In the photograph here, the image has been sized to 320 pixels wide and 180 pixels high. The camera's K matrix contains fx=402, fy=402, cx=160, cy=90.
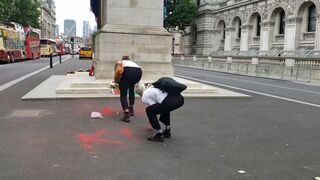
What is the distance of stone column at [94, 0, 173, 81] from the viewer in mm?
14805

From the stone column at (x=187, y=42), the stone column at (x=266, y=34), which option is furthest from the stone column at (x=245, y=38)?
the stone column at (x=187, y=42)

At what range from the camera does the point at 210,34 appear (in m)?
69.4

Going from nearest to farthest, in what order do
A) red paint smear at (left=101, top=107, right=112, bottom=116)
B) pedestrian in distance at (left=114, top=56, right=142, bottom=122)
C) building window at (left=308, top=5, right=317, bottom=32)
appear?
pedestrian in distance at (left=114, top=56, right=142, bottom=122) → red paint smear at (left=101, top=107, right=112, bottom=116) → building window at (left=308, top=5, right=317, bottom=32)

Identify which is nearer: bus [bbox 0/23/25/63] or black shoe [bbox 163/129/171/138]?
black shoe [bbox 163/129/171/138]

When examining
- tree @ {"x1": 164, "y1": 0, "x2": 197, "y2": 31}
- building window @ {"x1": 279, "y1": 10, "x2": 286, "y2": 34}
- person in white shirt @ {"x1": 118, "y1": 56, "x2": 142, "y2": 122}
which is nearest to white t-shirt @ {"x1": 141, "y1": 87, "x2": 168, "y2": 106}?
person in white shirt @ {"x1": 118, "y1": 56, "x2": 142, "y2": 122}

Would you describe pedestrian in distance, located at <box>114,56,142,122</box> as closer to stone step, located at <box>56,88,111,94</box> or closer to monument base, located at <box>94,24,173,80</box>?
stone step, located at <box>56,88,111,94</box>

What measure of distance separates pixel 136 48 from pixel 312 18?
114 ft

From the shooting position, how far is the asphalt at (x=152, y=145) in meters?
5.32

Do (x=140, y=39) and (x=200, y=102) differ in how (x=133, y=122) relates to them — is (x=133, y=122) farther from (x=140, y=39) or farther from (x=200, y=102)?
(x=140, y=39)

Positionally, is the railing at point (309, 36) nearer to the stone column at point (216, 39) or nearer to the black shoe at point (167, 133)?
the stone column at point (216, 39)

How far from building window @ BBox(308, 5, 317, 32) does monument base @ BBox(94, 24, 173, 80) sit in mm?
33231

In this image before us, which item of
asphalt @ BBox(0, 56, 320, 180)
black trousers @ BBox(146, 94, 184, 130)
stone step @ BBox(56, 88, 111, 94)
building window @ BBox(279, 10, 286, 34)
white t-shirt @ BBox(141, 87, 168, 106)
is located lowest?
asphalt @ BBox(0, 56, 320, 180)

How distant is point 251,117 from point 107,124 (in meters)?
3.66

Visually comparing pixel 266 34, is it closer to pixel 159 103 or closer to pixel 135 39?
pixel 135 39
